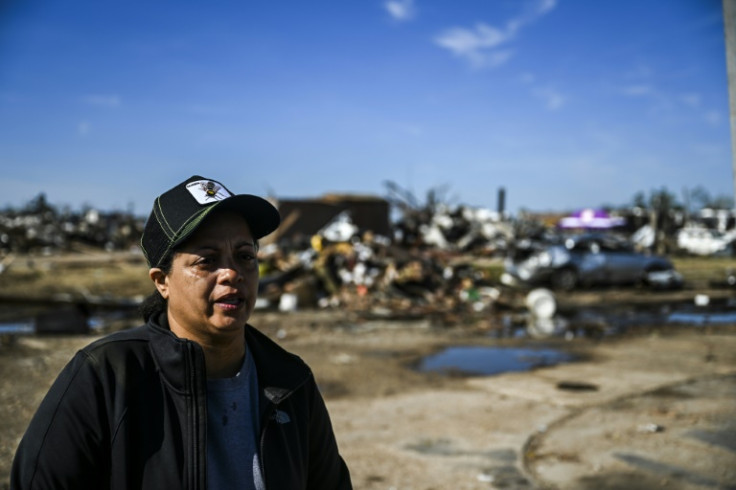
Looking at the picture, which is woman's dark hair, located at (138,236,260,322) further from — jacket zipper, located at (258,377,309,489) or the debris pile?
the debris pile

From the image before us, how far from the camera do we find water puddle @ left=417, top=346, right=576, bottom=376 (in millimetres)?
8867

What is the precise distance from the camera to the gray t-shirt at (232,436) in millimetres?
1729

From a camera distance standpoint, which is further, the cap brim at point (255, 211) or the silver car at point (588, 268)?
the silver car at point (588, 268)

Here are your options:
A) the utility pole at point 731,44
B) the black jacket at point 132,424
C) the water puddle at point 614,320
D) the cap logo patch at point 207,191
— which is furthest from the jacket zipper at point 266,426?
the water puddle at point 614,320

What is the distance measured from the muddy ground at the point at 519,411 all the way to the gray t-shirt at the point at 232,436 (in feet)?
10.7

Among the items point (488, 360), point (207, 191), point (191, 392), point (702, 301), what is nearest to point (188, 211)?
point (207, 191)

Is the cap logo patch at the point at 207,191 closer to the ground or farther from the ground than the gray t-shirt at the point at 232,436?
farther from the ground

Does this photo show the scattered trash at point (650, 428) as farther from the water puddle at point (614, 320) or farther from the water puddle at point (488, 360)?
the water puddle at point (614, 320)

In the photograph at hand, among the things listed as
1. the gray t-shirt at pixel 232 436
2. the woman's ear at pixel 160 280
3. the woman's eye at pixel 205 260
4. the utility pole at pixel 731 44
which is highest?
the utility pole at pixel 731 44

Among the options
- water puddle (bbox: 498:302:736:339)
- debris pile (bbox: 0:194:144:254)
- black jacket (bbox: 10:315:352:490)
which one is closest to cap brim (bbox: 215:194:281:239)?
black jacket (bbox: 10:315:352:490)

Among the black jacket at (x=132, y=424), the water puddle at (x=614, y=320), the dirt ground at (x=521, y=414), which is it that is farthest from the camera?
the water puddle at (x=614, y=320)

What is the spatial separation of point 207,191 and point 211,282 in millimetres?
265

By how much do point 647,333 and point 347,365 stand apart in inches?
245

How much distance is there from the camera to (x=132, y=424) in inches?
63.9
